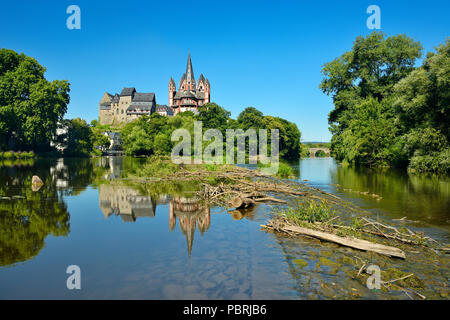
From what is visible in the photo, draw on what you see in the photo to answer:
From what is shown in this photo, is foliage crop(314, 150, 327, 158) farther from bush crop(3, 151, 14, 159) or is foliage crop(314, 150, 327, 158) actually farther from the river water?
the river water

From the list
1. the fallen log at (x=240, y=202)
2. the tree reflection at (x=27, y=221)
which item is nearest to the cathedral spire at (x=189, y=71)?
the tree reflection at (x=27, y=221)

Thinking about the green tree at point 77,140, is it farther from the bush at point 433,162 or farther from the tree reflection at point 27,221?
the bush at point 433,162

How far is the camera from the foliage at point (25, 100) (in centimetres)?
4962

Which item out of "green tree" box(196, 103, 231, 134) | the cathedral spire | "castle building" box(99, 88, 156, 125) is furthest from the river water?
the cathedral spire

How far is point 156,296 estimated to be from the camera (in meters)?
5.91

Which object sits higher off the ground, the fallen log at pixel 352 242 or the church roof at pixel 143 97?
the church roof at pixel 143 97

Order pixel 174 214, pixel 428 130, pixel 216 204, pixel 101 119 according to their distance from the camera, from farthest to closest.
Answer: pixel 101 119 → pixel 428 130 → pixel 216 204 → pixel 174 214

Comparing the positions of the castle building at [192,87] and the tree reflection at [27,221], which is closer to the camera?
the tree reflection at [27,221]

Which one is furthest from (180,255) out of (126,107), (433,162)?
(126,107)

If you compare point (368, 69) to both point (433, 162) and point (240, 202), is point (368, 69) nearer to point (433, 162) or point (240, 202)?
point (433, 162)

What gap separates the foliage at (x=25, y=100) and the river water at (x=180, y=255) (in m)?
42.9
